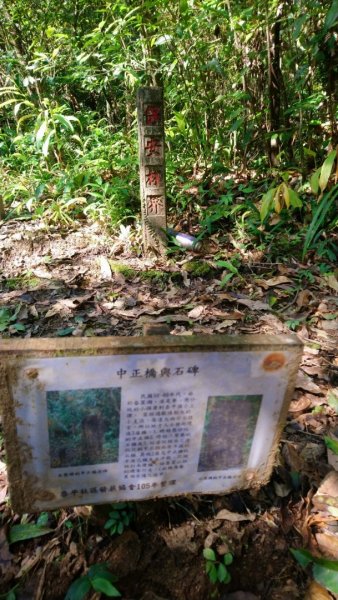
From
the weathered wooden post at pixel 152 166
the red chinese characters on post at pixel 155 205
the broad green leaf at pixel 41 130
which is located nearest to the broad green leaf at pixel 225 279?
the weathered wooden post at pixel 152 166

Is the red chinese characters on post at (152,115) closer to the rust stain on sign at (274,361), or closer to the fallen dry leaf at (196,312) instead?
the fallen dry leaf at (196,312)

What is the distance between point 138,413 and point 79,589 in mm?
697

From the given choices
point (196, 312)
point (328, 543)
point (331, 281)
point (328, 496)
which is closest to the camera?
point (328, 543)

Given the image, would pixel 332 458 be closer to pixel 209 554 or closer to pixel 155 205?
pixel 209 554

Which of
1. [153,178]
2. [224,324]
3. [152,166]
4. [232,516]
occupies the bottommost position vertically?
[232,516]

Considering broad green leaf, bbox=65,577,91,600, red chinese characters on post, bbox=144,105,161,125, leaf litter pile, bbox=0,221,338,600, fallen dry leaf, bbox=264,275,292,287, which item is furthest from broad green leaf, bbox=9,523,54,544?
red chinese characters on post, bbox=144,105,161,125

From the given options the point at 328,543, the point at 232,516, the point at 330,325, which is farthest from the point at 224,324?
the point at 328,543

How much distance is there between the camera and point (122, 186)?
15.1 feet

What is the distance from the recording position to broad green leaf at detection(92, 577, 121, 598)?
1.40m

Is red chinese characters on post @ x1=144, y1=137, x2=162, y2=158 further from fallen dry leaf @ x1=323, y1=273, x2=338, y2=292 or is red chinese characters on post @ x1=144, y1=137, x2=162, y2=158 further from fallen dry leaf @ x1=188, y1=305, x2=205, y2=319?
fallen dry leaf @ x1=323, y1=273, x2=338, y2=292

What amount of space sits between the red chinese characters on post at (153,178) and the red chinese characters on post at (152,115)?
410 mm

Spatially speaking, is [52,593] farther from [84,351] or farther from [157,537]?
[84,351]

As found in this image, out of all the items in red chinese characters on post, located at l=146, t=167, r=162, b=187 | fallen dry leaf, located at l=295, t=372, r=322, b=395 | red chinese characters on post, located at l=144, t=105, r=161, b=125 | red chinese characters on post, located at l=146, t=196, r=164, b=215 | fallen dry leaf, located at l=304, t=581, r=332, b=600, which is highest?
red chinese characters on post, located at l=144, t=105, r=161, b=125

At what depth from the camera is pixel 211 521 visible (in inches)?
67.3
